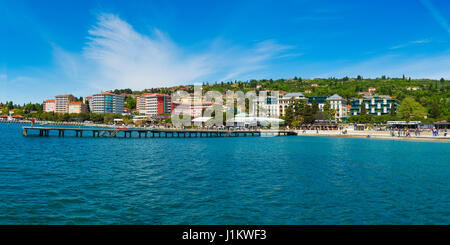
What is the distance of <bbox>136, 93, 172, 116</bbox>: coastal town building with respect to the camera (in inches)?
7126

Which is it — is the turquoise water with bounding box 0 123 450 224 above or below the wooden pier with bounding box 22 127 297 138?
below

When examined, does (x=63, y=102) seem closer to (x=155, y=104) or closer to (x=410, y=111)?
(x=155, y=104)

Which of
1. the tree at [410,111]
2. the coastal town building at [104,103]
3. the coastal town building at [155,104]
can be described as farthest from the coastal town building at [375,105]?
the coastal town building at [104,103]

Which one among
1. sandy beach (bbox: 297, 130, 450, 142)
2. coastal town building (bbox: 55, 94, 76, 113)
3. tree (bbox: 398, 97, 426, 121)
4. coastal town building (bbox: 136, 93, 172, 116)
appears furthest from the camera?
coastal town building (bbox: 55, 94, 76, 113)

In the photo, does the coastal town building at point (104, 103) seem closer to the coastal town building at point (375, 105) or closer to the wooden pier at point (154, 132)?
the wooden pier at point (154, 132)

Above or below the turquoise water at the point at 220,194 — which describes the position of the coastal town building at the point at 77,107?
above

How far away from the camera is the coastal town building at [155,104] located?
7126 inches

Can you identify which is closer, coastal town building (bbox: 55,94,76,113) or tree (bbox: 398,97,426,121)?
tree (bbox: 398,97,426,121)

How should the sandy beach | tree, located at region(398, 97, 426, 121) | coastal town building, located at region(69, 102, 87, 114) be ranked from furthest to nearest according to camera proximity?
coastal town building, located at region(69, 102, 87, 114) < tree, located at region(398, 97, 426, 121) < the sandy beach

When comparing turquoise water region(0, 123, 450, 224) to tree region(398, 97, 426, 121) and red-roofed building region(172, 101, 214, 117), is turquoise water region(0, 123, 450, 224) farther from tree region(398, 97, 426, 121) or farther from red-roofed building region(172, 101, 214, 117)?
red-roofed building region(172, 101, 214, 117)

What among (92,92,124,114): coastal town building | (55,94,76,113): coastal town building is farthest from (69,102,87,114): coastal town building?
(92,92,124,114): coastal town building

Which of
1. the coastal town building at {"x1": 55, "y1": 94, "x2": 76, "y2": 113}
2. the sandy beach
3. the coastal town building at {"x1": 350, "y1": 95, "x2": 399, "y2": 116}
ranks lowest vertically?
the sandy beach
